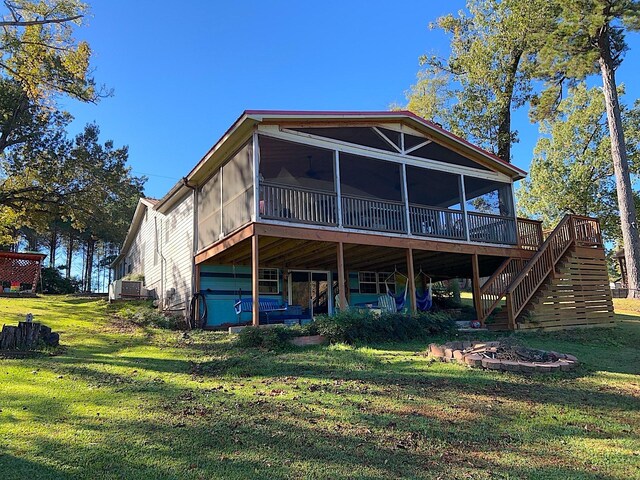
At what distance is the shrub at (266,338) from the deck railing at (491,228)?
7186 millimetres

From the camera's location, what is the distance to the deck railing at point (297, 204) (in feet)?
33.4

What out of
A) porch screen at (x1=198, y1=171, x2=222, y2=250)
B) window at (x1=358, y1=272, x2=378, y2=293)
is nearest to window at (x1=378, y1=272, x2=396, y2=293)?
window at (x1=358, y1=272, x2=378, y2=293)

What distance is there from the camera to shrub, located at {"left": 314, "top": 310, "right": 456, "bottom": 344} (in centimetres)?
891

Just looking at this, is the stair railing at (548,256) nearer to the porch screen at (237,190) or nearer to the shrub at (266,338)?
the shrub at (266,338)

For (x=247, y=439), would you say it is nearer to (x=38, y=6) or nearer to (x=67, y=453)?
(x=67, y=453)

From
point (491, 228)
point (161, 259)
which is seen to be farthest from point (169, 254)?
point (491, 228)

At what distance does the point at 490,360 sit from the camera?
22.2 feet

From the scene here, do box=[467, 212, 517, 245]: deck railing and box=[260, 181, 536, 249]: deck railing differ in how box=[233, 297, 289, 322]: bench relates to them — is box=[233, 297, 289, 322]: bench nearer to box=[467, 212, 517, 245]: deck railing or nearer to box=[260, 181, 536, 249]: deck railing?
box=[260, 181, 536, 249]: deck railing

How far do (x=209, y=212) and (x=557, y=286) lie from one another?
10.0m

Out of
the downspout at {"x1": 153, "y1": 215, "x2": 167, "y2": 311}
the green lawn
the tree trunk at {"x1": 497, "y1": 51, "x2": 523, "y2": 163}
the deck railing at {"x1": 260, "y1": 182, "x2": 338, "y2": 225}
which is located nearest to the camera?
the green lawn

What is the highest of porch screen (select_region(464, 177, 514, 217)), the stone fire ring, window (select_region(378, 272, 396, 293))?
porch screen (select_region(464, 177, 514, 217))

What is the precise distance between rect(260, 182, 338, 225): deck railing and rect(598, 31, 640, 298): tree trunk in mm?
13364

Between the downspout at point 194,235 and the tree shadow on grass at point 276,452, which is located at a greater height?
the downspout at point 194,235

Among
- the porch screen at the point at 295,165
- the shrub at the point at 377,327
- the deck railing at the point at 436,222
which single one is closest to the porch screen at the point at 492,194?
the deck railing at the point at 436,222
